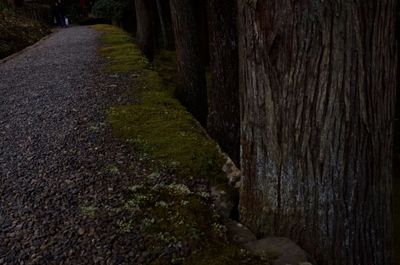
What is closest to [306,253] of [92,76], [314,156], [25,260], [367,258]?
[367,258]

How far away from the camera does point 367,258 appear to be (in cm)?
264

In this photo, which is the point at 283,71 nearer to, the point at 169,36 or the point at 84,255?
the point at 84,255

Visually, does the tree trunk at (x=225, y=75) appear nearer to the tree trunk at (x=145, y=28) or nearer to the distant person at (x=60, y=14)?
the tree trunk at (x=145, y=28)

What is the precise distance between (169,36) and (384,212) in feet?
57.5

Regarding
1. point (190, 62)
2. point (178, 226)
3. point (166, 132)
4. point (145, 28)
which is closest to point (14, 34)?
point (145, 28)

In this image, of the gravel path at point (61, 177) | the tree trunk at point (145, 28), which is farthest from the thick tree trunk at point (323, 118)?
the tree trunk at point (145, 28)

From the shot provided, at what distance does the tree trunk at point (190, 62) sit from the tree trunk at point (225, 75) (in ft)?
6.97

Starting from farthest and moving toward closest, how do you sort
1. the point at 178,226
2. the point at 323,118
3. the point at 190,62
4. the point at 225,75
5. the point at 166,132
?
the point at 190,62
the point at 225,75
the point at 166,132
the point at 178,226
the point at 323,118

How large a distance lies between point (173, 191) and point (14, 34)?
12380mm

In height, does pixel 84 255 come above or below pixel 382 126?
below

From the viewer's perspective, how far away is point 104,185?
12.1 ft

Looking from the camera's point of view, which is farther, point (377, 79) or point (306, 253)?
point (306, 253)

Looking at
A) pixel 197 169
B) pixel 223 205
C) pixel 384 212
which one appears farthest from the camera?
pixel 197 169

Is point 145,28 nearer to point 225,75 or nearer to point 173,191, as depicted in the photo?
point 225,75
